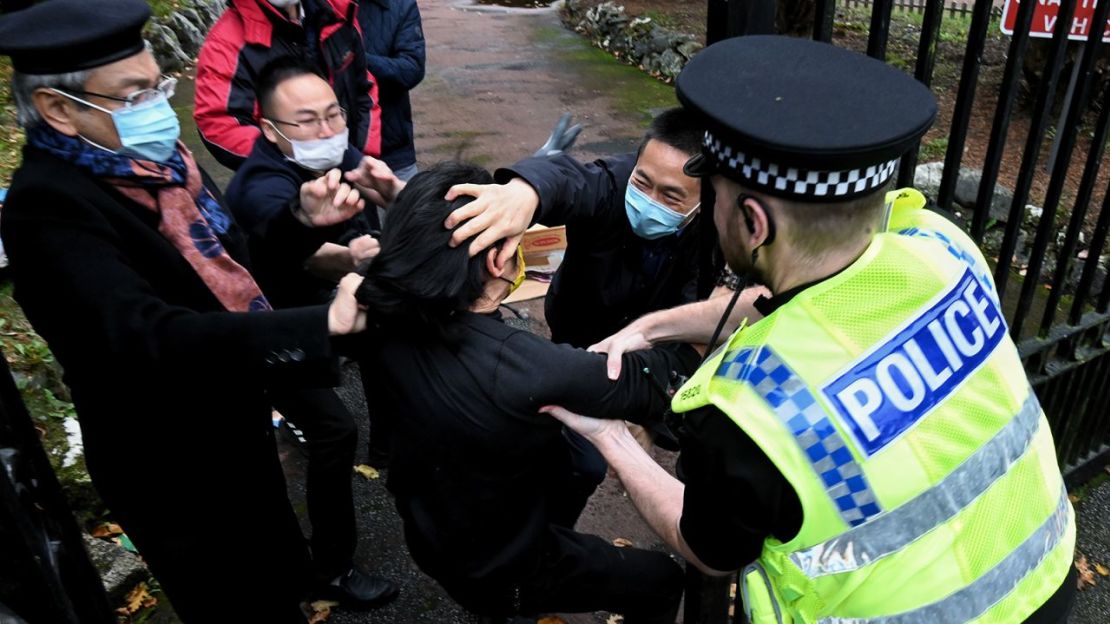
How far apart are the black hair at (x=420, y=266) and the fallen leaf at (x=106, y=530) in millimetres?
2311

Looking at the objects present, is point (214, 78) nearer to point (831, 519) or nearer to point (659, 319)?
point (659, 319)

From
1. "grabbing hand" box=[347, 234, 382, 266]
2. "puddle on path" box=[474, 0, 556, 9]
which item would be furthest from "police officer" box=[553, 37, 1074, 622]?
"puddle on path" box=[474, 0, 556, 9]

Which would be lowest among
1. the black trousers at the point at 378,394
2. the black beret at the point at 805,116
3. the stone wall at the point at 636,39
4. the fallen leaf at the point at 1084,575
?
the stone wall at the point at 636,39

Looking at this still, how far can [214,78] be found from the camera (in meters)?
3.37

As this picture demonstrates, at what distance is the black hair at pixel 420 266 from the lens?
1.75 metres

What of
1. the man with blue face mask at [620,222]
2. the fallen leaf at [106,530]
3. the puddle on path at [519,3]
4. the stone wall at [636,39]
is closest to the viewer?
the man with blue face mask at [620,222]

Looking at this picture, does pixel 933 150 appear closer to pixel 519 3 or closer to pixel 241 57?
pixel 241 57

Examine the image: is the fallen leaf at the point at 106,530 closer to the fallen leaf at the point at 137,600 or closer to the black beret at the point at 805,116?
the fallen leaf at the point at 137,600

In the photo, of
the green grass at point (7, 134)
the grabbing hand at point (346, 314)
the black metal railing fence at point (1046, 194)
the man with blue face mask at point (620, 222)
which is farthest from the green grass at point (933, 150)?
the green grass at point (7, 134)

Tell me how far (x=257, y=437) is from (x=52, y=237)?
0.84 m

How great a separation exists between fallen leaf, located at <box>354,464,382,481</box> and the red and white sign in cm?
315

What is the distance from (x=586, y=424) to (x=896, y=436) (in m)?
0.73

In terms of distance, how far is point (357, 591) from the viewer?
120 inches

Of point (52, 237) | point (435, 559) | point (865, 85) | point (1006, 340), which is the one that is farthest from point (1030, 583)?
point (52, 237)
